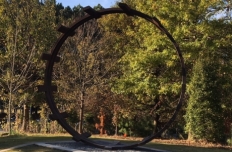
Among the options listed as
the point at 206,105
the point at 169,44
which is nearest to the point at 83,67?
the point at 169,44

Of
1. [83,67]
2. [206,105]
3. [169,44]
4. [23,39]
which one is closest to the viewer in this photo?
[206,105]

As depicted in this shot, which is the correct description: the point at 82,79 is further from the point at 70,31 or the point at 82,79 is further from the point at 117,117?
the point at 70,31

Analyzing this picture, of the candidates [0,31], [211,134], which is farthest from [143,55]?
[0,31]

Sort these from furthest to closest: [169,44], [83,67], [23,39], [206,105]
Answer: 1. [83,67]
2. [23,39]
3. [169,44]
4. [206,105]

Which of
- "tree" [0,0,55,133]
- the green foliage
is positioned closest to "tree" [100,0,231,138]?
the green foliage

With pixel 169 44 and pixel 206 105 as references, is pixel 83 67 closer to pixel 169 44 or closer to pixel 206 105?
pixel 169 44

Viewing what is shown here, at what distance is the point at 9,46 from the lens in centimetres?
1623

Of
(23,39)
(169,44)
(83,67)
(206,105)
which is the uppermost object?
(23,39)

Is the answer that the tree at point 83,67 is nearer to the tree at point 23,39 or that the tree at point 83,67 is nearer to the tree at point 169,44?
the tree at point 23,39

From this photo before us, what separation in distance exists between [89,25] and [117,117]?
16.0 ft


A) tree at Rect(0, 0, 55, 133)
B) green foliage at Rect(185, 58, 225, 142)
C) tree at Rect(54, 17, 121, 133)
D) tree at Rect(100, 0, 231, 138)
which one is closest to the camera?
green foliage at Rect(185, 58, 225, 142)

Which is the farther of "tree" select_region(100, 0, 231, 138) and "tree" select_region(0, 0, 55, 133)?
"tree" select_region(0, 0, 55, 133)

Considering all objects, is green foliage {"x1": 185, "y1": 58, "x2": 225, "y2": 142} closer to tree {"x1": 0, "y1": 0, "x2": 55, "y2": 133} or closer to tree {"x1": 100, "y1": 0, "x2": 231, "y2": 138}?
tree {"x1": 100, "y1": 0, "x2": 231, "y2": 138}

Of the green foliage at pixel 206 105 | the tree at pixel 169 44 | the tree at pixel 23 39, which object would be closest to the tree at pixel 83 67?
the tree at pixel 23 39
